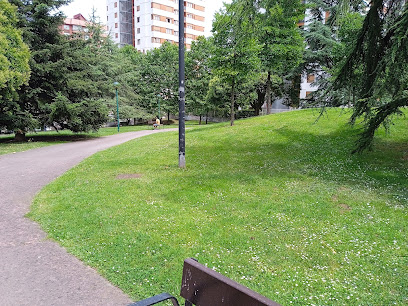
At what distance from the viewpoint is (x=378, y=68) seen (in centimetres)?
801

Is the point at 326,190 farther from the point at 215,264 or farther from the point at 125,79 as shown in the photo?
the point at 125,79

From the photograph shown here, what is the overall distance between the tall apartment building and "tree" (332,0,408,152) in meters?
58.3

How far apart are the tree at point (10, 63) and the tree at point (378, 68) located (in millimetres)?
16138

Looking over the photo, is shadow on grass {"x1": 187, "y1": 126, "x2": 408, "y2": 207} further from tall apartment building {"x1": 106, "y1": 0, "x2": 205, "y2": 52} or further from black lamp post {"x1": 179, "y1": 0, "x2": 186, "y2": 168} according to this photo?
tall apartment building {"x1": 106, "y1": 0, "x2": 205, "y2": 52}

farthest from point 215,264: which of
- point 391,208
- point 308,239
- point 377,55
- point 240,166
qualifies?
point 377,55

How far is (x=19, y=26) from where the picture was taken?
20141mm

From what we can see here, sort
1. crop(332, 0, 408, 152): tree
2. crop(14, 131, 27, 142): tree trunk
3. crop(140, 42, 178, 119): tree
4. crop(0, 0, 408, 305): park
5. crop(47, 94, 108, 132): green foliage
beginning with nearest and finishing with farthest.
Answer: crop(0, 0, 408, 305): park, crop(332, 0, 408, 152): tree, crop(47, 94, 108, 132): green foliage, crop(14, 131, 27, 142): tree trunk, crop(140, 42, 178, 119): tree

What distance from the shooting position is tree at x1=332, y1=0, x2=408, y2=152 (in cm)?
743

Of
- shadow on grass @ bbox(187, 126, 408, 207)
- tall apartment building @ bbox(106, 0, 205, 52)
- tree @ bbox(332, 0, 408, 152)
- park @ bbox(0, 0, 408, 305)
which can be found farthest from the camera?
tall apartment building @ bbox(106, 0, 205, 52)

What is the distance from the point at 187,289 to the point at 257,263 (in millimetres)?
2115

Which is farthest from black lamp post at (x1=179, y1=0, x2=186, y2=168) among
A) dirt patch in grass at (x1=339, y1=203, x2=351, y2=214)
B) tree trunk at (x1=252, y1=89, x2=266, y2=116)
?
tree trunk at (x1=252, y1=89, x2=266, y2=116)

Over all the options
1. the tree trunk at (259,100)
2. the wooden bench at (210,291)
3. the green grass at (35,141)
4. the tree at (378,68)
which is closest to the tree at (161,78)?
the tree trunk at (259,100)

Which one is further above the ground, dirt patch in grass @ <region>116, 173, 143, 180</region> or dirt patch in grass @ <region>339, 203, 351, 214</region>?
dirt patch in grass @ <region>339, 203, 351, 214</region>

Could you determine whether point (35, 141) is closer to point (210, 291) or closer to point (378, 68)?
point (378, 68)
